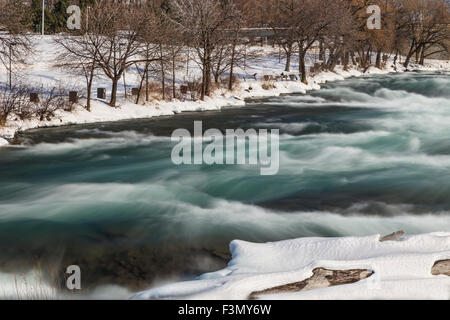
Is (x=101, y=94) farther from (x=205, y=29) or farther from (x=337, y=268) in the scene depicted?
(x=337, y=268)

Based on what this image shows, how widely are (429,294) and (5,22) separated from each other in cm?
2323

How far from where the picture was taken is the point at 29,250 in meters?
10.7

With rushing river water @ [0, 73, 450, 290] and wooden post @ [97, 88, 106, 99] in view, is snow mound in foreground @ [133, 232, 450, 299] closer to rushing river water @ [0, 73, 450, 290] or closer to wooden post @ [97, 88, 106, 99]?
rushing river water @ [0, 73, 450, 290]

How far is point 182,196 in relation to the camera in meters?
14.8

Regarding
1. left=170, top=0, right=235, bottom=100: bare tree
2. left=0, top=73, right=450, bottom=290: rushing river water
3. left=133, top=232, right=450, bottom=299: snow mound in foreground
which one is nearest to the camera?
left=133, top=232, right=450, bottom=299: snow mound in foreground

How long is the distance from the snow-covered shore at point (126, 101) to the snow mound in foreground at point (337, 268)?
1551 cm

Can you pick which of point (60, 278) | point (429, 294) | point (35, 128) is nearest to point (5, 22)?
point (35, 128)

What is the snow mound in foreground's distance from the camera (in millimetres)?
6551

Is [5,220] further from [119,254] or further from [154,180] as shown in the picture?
[154,180]

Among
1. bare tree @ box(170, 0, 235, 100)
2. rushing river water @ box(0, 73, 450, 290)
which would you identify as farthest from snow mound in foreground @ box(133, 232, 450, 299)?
bare tree @ box(170, 0, 235, 100)

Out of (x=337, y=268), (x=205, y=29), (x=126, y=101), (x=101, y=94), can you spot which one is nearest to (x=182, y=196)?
(x=337, y=268)

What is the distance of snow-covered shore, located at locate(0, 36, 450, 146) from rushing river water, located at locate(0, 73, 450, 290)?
885mm
